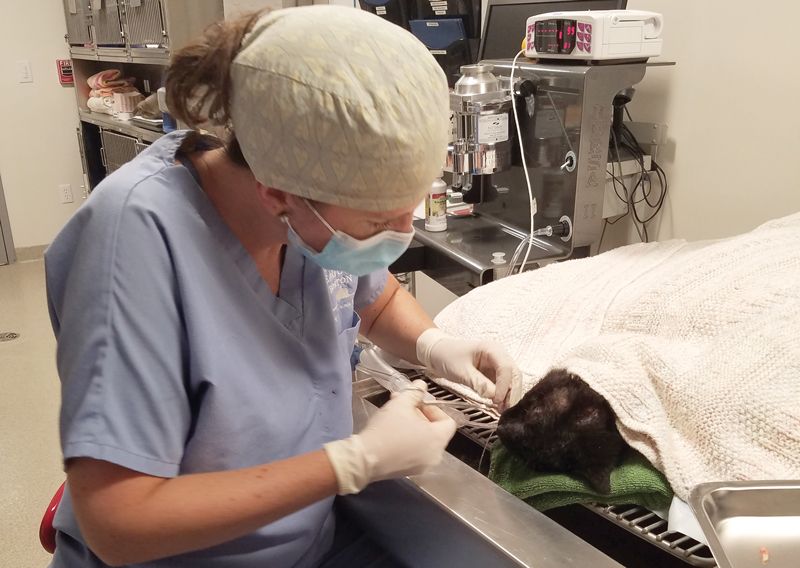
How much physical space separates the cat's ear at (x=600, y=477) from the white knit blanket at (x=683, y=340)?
0.17 feet

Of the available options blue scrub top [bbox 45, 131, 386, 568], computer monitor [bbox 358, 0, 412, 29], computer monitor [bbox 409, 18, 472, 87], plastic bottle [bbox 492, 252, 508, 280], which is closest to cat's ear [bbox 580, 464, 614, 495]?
blue scrub top [bbox 45, 131, 386, 568]

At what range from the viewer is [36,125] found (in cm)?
414

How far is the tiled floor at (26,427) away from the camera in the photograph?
1.97 m

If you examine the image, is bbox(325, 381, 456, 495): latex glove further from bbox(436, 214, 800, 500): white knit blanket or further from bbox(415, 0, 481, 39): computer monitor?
bbox(415, 0, 481, 39): computer monitor

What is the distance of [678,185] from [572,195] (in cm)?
35

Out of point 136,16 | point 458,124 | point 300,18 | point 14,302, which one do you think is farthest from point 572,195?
point 14,302

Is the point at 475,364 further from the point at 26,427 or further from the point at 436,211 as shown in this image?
the point at 26,427

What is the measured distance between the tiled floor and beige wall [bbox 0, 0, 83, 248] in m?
0.65

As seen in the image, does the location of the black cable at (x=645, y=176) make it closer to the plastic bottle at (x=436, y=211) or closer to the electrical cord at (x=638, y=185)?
the electrical cord at (x=638, y=185)

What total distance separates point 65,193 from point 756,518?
176 inches

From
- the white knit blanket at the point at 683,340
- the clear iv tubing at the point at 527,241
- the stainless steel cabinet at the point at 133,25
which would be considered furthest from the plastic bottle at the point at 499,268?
the stainless steel cabinet at the point at 133,25

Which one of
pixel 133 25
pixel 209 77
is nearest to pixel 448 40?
pixel 209 77

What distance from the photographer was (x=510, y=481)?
2.88 feet

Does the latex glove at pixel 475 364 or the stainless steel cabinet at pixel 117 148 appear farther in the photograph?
the stainless steel cabinet at pixel 117 148
